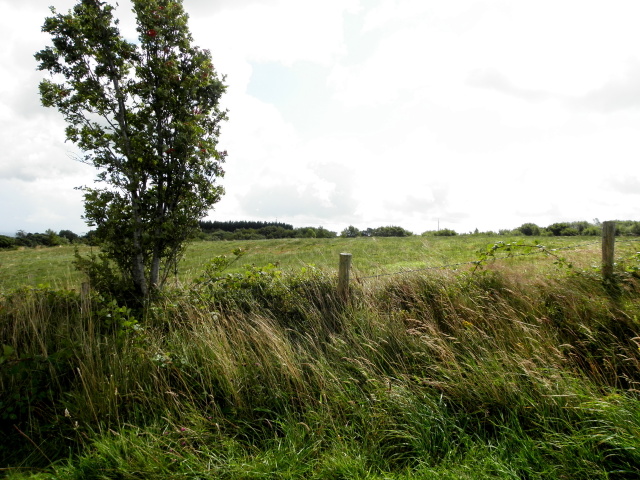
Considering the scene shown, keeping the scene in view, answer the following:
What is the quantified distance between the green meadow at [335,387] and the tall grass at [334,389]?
22 mm

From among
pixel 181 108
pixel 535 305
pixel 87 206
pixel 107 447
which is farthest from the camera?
pixel 181 108

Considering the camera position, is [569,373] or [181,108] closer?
[569,373]

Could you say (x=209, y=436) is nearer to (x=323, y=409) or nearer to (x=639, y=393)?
(x=323, y=409)

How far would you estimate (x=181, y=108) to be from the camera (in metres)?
5.99

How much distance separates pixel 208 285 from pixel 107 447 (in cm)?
339

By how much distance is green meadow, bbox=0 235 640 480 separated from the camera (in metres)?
2.88

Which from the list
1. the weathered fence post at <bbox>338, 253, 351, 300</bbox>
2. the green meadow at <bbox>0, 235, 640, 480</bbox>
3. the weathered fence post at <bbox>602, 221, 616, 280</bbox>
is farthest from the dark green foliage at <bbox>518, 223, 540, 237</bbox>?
the weathered fence post at <bbox>338, 253, 351, 300</bbox>

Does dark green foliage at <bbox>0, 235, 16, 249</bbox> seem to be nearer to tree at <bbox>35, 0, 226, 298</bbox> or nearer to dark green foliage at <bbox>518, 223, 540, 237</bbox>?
tree at <bbox>35, 0, 226, 298</bbox>

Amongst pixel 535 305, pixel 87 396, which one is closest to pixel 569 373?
pixel 535 305

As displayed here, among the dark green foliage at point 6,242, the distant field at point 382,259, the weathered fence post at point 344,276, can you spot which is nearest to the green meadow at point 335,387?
the weathered fence post at point 344,276

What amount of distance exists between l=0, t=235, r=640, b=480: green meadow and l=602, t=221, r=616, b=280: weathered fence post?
0.66 feet

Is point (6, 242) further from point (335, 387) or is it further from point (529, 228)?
point (529, 228)

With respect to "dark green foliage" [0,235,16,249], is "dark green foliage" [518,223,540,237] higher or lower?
higher

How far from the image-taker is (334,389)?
12.3 ft
